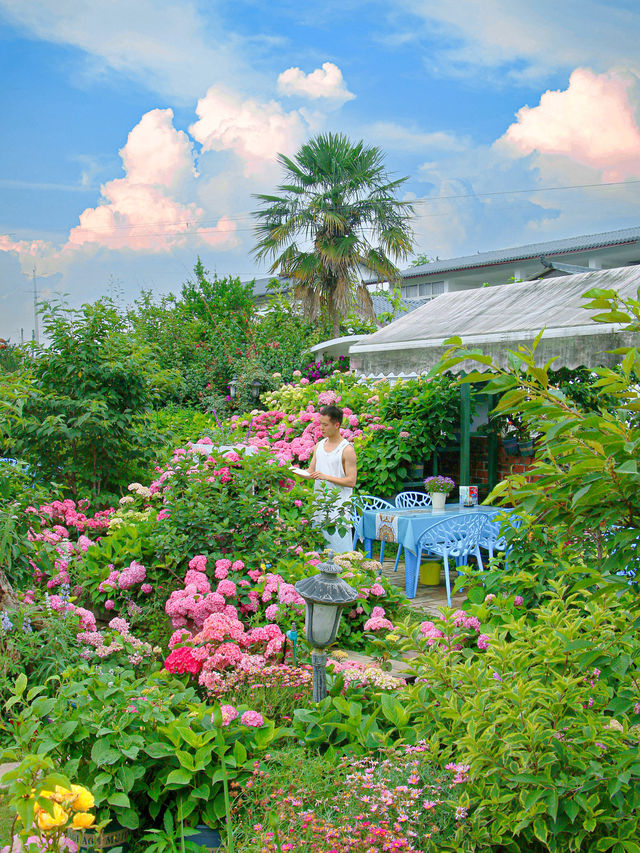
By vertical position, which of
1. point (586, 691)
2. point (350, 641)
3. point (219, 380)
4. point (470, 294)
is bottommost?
point (350, 641)

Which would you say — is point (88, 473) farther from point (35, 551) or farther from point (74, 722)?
point (74, 722)

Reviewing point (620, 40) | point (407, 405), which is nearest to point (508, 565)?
point (620, 40)

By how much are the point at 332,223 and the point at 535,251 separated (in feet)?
50.4

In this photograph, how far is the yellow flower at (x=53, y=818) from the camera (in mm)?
1334

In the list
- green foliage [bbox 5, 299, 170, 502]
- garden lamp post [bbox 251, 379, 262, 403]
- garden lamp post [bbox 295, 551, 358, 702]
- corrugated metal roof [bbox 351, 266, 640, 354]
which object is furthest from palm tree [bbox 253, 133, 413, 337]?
garden lamp post [bbox 295, 551, 358, 702]

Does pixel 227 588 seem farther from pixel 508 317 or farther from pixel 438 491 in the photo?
pixel 508 317

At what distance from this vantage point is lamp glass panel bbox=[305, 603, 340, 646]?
2559mm

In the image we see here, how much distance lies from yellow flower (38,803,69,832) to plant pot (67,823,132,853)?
33.8 inches

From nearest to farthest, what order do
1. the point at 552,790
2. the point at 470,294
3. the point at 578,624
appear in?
the point at 552,790, the point at 578,624, the point at 470,294

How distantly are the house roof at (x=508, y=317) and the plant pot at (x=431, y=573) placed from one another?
6.91 ft

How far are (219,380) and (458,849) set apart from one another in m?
13.7

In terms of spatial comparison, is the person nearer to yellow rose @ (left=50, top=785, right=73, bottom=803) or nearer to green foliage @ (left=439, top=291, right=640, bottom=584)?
green foliage @ (left=439, top=291, right=640, bottom=584)

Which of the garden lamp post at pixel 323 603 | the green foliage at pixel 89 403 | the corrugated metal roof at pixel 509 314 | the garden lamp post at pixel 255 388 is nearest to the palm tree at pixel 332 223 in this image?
the garden lamp post at pixel 255 388

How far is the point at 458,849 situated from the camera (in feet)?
5.99
